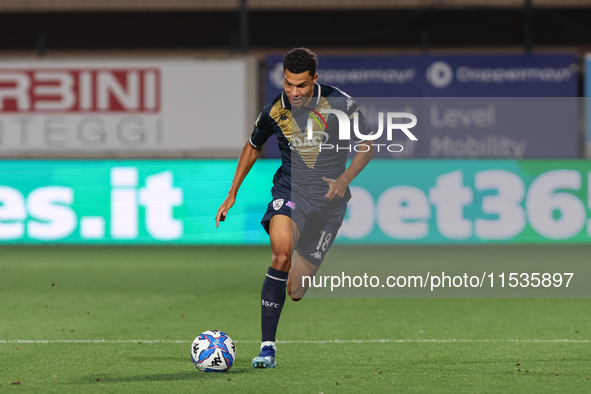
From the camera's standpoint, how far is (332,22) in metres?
23.6

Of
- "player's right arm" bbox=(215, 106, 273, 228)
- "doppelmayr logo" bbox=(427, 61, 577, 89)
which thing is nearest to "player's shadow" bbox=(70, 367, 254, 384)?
"player's right arm" bbox=(215, 106, 273, 228)

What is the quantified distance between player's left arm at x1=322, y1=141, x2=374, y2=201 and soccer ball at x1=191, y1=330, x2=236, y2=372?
1096 mm

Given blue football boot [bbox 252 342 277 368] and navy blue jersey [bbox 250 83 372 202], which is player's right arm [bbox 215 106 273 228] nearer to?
navy blue jersey [bbox 250 83 372 202]

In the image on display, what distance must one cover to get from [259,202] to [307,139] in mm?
7347

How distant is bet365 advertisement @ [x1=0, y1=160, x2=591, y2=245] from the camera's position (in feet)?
40.9

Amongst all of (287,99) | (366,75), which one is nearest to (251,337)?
(287,99)

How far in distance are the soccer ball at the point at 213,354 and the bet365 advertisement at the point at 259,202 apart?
278 inches

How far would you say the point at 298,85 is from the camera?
550cm

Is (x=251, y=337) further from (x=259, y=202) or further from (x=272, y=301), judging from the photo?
(x=259, y=202)

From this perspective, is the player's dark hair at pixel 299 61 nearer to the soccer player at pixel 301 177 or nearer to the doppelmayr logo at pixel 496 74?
the soccer player at pixel 301 177

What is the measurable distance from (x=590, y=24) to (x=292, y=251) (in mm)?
20201

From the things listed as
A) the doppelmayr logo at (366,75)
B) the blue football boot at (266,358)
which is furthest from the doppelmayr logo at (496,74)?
the blue football boot at (266,358)

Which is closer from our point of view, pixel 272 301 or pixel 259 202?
pixel 272 301

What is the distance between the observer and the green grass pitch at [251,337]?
509cm
